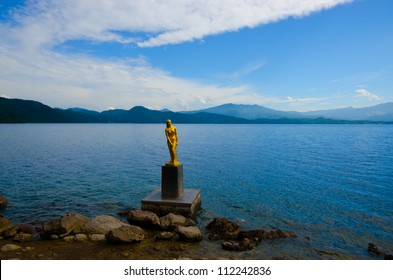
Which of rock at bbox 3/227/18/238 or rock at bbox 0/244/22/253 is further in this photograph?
rock at bbox 3/227/18/238

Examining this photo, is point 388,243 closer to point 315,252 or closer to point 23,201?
point 315,252

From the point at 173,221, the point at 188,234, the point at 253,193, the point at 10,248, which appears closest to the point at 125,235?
the point at 188,234

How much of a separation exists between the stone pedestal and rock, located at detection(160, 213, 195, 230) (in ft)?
3.42

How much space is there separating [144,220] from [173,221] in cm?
150

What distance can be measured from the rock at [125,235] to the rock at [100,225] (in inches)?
57.3

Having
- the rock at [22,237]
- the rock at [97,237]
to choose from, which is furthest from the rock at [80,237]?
the rock at [22,237]

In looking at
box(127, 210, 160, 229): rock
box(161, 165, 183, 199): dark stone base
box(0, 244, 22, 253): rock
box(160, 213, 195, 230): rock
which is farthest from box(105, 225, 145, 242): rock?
box(161, 165, 183, 199): dark stone base

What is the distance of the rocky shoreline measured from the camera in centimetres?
1140

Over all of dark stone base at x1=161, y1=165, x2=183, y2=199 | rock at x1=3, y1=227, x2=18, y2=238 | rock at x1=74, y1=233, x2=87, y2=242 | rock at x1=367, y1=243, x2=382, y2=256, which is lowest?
rock at x1=367, y1=243, x2=382, y2=256

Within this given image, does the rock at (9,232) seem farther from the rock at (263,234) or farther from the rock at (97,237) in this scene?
the rock at (263,234)

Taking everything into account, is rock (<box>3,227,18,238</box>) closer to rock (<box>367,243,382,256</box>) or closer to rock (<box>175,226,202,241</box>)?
rock (<box>175,226,202,241</box>)

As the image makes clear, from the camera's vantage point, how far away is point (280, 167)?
116 feet

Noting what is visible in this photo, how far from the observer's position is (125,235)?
485 inches

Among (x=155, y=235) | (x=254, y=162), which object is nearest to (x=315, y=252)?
(x=155, y=235)
